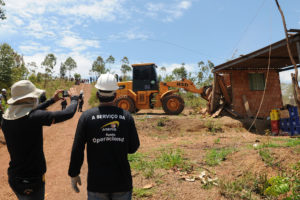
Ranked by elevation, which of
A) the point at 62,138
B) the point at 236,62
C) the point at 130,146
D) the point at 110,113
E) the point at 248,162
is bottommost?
the point at 62,138

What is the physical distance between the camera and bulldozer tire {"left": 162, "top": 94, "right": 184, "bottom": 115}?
44.4 feet

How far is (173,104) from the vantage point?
13.6 meters

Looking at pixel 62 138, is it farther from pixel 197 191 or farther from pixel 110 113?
pixel 110 113

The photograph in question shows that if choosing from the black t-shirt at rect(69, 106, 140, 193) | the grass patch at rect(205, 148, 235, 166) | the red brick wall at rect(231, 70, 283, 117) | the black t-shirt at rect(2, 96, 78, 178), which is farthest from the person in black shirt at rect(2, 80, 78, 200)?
the red brick wall at rect(231, 70, 283, 117)

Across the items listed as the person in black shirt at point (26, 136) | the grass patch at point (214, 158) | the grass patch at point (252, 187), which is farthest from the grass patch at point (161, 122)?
the person in black shirt at point (26, 136)

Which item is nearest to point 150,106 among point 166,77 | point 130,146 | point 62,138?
point 62,138

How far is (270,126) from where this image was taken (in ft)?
35.2

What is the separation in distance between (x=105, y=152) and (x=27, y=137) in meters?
0.92

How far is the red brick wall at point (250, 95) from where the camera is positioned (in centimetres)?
1210

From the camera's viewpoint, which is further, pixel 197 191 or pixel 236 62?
pixel 236 62

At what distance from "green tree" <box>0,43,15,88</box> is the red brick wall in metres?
20.7

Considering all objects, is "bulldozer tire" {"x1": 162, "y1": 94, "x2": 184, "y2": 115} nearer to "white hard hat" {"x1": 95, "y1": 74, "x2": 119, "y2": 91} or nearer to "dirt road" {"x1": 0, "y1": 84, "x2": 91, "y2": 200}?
"dirt road" {"x1": 0, "y1": 84, "x2": 91, "y2": 200}

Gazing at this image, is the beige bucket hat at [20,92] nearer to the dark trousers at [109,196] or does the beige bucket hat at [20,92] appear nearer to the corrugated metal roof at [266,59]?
the dark trousers at [109,196]

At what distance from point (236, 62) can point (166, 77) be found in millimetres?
23959
